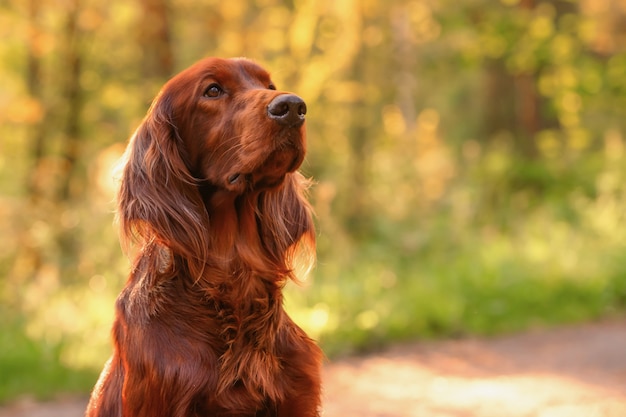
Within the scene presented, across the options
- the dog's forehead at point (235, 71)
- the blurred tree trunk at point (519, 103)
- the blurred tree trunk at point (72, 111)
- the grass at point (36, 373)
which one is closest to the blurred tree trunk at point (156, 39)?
the blurred tree trunk at point (72, 111)

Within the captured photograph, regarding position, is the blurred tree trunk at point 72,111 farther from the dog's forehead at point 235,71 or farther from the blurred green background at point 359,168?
the dog's forehead at point 235,71

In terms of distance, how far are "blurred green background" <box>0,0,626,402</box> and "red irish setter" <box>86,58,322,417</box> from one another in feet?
12.9

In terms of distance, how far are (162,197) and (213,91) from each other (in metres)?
0.45

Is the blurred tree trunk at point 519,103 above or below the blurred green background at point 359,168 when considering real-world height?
above

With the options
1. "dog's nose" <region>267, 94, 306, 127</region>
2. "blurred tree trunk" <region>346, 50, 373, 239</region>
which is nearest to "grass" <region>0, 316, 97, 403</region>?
"dog's nose" <region>267, 94, 306, 127</region>

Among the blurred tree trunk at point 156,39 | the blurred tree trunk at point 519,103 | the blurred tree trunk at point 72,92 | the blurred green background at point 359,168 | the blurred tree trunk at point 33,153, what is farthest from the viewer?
the blurred tree trunk at point 519,103

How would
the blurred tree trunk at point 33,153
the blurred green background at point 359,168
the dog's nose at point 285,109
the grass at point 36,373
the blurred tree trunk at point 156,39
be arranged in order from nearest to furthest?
the dog's nose at point 285,109
the grass at point 36,373
the blurred green background at point 359,168
the blurred tree trunk at point 33,153
the blurred tree trunk at point 156,39

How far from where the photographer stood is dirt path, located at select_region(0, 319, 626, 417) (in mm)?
5805

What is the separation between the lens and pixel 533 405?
575 centimetres

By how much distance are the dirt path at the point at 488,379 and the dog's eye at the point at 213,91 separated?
10.5 feet

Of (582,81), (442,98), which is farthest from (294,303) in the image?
(442,98)

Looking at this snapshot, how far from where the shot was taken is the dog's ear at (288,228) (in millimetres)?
3189

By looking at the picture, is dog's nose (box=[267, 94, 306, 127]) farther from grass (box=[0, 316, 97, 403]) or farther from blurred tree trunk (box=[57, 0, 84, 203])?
blurred tree trunk (box=[57, 0, 84, 203])

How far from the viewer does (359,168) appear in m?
10.3
